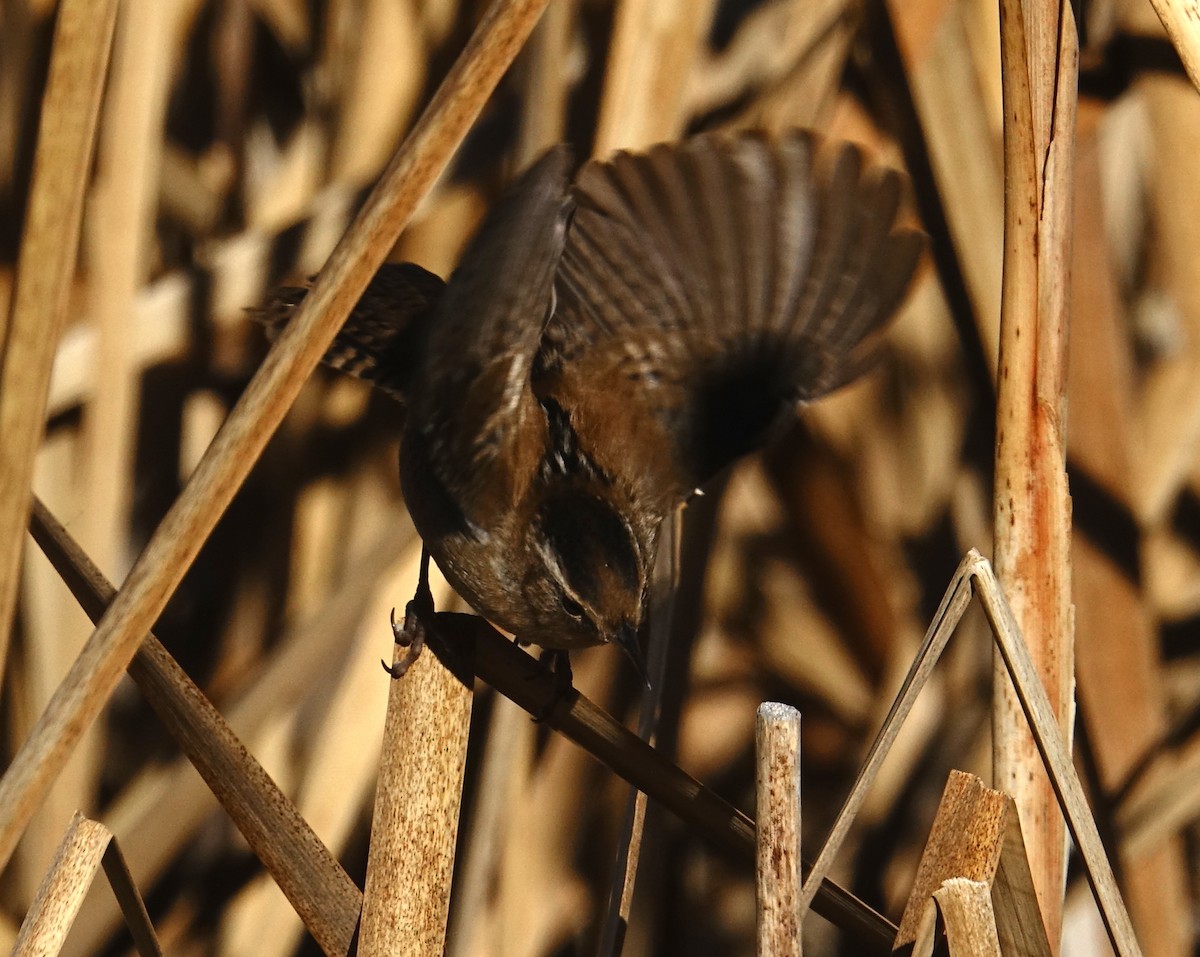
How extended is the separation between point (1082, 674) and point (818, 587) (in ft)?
1.86

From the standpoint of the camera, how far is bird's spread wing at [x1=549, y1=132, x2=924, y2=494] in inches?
58.5

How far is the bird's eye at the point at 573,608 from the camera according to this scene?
1.38m

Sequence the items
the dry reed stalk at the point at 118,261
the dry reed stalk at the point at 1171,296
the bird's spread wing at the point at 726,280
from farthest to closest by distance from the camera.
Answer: the dry reed stalk at the point at 1171,296 < the dry reed stalk at the point at 118,261 < the bird's spread wing at the point at 726,280

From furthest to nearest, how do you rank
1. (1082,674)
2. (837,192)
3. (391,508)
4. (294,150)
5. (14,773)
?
1. (294,150)
2. (391,508)
3. (1082,674)
4. (837,192)
5. (14,773)

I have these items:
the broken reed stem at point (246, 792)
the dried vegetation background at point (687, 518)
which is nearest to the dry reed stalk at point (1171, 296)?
the dried vegetation background at point (687, 518)

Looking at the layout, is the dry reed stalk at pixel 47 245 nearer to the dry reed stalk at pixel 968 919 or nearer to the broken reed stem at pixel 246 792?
the broken reed stem at pixel 246 792

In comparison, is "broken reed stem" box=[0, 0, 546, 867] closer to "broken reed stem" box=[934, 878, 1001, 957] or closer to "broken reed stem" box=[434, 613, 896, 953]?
"broken reed stem" box=[434, 613, 896, 953]

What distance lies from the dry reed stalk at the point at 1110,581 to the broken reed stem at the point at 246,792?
1.11 metres

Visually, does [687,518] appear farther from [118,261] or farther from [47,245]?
[47,245]

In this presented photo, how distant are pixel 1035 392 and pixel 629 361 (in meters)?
0.70

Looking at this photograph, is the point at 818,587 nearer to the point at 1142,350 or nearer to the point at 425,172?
the point at 1142,350

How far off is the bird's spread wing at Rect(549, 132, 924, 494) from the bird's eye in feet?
0.88

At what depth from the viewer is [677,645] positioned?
1.68 meters

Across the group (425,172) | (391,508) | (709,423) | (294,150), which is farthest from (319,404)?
(425,172)
